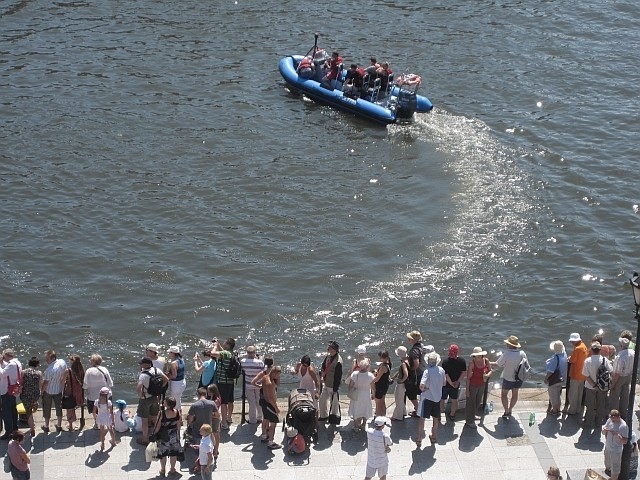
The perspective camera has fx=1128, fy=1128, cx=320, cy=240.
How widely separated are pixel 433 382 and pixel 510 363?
175cm

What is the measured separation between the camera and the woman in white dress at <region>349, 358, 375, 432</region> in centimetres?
1895

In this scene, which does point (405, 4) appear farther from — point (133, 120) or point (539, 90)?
point (133, 120)

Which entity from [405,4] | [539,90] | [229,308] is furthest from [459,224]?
[405,4]

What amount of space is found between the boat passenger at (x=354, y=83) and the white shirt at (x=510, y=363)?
704 inches

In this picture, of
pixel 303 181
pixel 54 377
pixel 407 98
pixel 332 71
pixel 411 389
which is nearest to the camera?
pixel 54 377

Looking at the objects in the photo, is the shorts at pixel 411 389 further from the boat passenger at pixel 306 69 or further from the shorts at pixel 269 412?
the boat passenger at pixel 306 69

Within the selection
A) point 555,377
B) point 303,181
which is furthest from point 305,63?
point 555,377

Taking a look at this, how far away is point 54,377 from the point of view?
1880 cm

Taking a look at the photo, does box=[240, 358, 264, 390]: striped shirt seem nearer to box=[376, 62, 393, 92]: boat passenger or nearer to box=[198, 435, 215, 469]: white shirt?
box=[198, 435, 215, 469]: white shirt

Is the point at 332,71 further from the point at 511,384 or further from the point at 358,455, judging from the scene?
the point at 358,455

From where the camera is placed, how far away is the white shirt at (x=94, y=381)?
18.8 m

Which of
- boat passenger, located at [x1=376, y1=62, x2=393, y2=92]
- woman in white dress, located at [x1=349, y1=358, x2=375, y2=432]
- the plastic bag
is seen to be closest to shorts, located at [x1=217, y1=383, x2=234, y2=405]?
the plastic bag

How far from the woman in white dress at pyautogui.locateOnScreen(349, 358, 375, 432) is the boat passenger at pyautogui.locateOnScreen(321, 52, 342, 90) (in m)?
19.3

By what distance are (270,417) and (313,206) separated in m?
12.5
